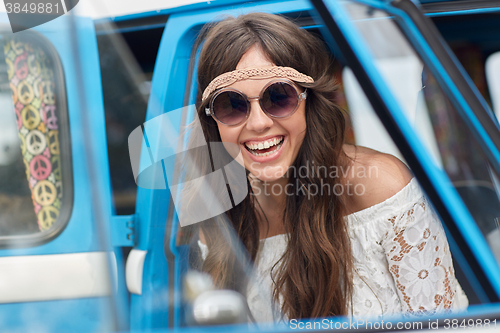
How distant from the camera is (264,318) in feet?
3.24

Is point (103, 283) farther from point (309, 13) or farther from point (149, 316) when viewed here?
point (309, 13)

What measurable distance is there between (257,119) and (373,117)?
396mm

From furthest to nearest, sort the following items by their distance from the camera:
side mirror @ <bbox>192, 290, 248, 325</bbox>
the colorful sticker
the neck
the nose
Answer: the neck < the colorful sticker < the nose < side mirror @ <bbox>192, 290, 248, 325</bbox>

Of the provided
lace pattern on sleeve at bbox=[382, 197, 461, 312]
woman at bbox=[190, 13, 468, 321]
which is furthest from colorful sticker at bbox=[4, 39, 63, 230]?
lace pattern on sleeve at bbox=[382, 197, 461, 312]

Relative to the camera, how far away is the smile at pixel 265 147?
1.13 m

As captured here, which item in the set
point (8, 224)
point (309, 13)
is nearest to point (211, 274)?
point (8, 224)

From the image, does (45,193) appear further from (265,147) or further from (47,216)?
(265,147)

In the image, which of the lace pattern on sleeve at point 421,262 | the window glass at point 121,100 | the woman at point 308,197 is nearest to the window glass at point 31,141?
the window glass at point 121,100

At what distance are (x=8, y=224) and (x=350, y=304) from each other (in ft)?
3.68

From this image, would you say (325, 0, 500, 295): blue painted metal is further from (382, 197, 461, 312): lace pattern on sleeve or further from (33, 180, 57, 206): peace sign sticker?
(33, 180, 57, 206): peace sign sticker

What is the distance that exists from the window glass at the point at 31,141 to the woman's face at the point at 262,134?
1.93 ft

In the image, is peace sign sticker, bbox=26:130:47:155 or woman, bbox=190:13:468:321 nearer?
woman, bbox=190:13:468:321

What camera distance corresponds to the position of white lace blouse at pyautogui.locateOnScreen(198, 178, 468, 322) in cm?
110

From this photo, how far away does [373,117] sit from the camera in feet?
3.82
